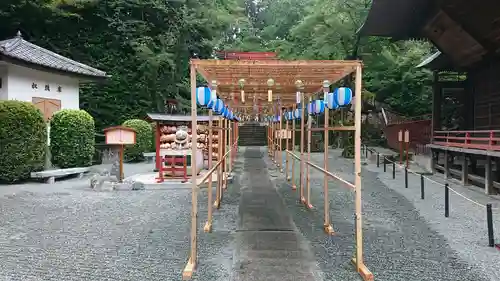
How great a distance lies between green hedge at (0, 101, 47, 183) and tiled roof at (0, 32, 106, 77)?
2.16 metres

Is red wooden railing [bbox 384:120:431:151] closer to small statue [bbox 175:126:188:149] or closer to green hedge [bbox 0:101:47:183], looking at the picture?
small statue [bbox 175:126:188:149]

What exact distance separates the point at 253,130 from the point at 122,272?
34600 millimetres

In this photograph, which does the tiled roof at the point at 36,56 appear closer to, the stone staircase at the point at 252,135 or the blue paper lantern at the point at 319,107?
the blue paper lantern at the point at 319,107

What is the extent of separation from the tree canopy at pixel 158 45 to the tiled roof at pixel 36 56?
5.32 m

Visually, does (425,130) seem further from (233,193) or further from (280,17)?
(280,17)

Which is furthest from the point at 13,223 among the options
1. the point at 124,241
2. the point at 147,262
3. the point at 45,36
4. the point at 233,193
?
the point at 45,36

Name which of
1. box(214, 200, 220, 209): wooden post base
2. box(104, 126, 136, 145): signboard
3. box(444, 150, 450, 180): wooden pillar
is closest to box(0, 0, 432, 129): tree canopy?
box(444, 150, 450, 180): wooden pillar

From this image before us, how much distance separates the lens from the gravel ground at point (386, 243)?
502 cm

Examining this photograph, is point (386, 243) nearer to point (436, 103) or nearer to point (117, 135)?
point (117, 135)

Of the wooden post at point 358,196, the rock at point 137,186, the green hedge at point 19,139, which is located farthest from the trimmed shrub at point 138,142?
the wooden post at point 358,196

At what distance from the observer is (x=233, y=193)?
37.3 ft

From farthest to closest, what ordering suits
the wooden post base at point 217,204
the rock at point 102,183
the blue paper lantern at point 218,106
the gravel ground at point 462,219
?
the rock at point 102,183 → the wooden post base at point 217,204 → the blue paper lantern at point 218,106 → the gravel ground at point 462,219

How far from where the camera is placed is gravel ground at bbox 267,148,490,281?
5023 millimetres

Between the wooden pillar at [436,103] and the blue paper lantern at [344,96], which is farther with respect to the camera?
the wooden pillar at [436,103]
